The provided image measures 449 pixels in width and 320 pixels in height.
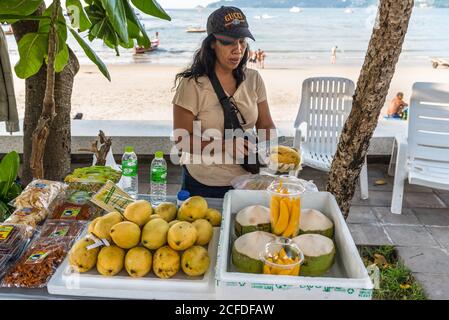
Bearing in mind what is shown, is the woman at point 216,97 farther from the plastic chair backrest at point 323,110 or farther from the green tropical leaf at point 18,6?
the plastic chair backrest at point 323,110

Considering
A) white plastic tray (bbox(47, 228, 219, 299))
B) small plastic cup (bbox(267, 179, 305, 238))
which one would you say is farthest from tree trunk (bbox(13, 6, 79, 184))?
small plastic cup (bbox(267, 179, 305, 238))

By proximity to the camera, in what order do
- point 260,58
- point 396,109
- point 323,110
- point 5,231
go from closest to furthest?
1. point 5,231
2. point 323,110
3. point 396,109
4. point 260,58

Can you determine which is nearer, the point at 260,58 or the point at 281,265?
the point at 281,265

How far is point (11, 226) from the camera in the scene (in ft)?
5.91

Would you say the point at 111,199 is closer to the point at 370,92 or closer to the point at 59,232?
the point at 59,232

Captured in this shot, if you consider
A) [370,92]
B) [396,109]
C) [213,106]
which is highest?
[370,92]

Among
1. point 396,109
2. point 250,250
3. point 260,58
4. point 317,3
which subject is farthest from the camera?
point 317,3

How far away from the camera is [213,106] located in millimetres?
2562

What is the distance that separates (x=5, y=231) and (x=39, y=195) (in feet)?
1.08

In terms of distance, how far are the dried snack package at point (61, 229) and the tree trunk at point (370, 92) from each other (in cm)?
154

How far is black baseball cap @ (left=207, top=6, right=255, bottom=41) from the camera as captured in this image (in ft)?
7.90

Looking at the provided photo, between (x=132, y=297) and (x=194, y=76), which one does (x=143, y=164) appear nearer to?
(x=194, y=76)

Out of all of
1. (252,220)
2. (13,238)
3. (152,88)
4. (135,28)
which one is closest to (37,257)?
(13,238)

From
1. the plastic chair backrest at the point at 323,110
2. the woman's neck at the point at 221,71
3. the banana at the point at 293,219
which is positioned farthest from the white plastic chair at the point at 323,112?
the banana at the point at 293,219
